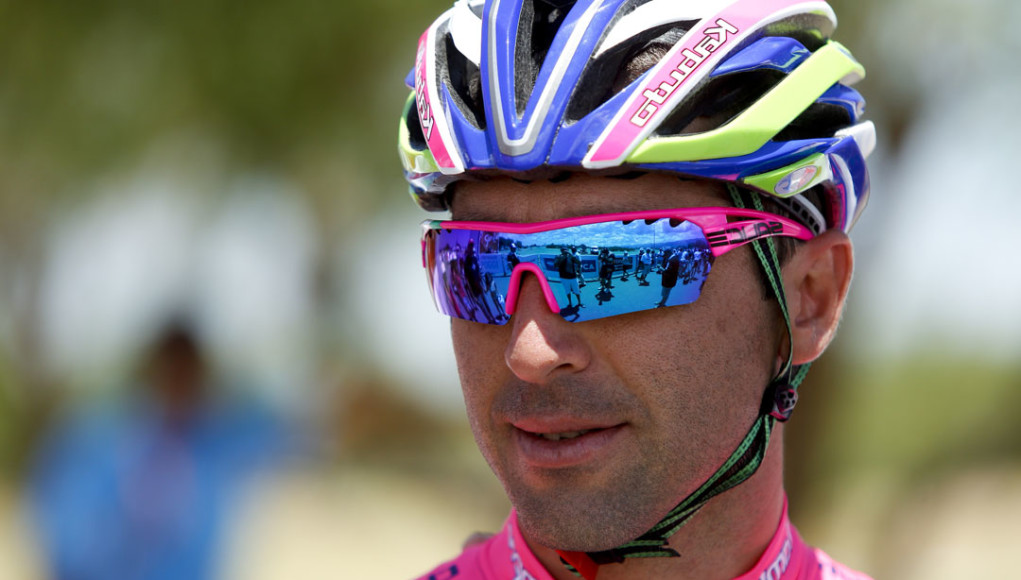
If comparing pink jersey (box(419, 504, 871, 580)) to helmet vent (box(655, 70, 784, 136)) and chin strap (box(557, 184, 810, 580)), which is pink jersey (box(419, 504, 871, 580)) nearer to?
chin strap (box(557, 184, 810, 580))

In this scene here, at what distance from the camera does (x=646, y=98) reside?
6.98 feet

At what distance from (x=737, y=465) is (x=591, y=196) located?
0.75m

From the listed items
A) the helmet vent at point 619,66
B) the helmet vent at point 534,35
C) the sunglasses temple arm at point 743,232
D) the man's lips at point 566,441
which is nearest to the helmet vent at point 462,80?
the helmet vent at point 534,35

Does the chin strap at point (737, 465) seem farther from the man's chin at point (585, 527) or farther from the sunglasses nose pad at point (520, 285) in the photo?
the sunglasses nose pad at point (520, 285)

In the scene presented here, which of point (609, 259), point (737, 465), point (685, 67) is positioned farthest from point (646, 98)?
point (737, 465)

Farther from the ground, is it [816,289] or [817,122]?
[817,122]

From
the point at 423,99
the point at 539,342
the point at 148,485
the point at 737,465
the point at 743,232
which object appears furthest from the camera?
the point at 148,485

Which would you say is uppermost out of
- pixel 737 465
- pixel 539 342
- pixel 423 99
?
pixel 423 99

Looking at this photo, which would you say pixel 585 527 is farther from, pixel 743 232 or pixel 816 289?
pixel 816 289

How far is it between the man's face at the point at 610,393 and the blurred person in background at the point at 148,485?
13.5 ft

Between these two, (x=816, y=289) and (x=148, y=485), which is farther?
(x=148, y=485)

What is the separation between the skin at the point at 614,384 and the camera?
2.09 meters

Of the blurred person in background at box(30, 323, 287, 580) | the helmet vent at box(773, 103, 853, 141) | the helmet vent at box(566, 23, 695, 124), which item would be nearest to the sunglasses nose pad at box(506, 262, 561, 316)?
the helmet vent at box(566, 23, 695, 124)

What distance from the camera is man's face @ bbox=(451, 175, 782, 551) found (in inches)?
82.0
